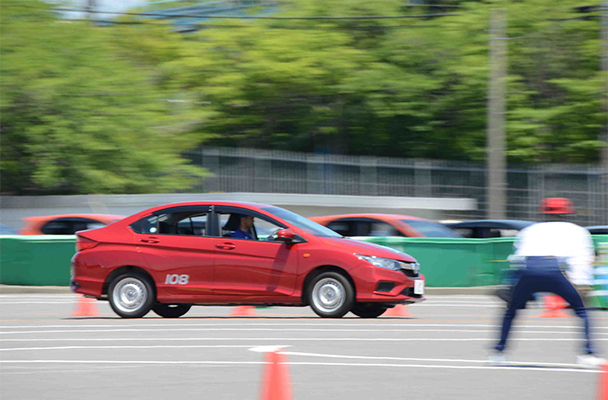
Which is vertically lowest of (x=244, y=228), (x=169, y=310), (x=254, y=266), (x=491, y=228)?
(x=169, y=310)

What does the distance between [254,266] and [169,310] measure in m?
1.76

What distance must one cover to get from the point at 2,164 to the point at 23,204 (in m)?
1.36

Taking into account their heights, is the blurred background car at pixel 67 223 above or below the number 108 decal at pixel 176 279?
above

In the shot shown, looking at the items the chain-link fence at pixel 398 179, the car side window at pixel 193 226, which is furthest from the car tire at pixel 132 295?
the chain-link fence at pixel 398 179

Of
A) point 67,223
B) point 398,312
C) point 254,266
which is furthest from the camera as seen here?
point 67,223

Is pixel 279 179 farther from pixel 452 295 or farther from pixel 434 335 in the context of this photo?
pixel 434 335

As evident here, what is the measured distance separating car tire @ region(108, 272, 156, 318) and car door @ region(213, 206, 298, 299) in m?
0.92

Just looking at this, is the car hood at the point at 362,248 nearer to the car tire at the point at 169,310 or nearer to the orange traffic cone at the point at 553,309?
the orange traffic cone at the point at 553,309

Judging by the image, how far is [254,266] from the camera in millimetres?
13500

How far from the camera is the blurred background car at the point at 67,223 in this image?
22.0 metres

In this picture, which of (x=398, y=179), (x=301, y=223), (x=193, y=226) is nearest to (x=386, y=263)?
(x=301, y=223)

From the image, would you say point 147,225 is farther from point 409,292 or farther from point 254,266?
point 409,292

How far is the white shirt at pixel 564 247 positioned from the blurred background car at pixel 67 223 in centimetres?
1416

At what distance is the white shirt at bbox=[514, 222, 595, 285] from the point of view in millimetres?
8547
